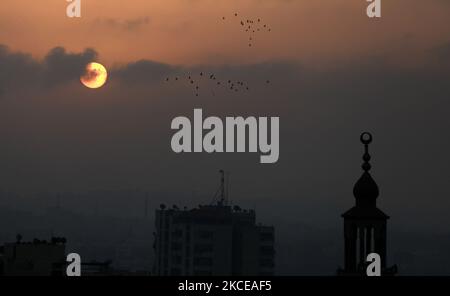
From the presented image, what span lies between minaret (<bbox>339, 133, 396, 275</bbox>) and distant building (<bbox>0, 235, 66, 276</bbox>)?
159ft

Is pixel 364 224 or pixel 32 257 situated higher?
pixel 32 257

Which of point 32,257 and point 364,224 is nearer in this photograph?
point 364,224

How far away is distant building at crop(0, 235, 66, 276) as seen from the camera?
297 feet

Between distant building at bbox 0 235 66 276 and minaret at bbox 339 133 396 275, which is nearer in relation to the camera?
minaret at bbox 339 133 396 275

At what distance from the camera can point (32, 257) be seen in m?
92.1

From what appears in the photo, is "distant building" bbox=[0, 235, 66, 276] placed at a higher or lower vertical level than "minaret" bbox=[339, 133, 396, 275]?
higher

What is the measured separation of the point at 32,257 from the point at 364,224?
52.6 metres

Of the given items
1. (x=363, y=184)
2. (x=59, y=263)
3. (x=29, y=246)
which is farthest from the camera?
(x=29, y=246)
